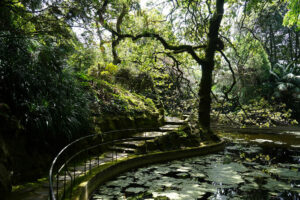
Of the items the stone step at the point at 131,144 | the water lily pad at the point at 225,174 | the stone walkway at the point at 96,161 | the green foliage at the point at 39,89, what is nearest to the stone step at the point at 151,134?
the stone walkway at the point at 96,161

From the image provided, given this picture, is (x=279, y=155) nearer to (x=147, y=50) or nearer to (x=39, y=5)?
(x=147, y=50)

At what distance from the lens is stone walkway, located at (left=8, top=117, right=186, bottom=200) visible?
11.3 feet

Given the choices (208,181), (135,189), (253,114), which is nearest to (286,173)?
(208,181)

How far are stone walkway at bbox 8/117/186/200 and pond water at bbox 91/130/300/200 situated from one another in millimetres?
639

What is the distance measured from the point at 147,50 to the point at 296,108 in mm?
16228

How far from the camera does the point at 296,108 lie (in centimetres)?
2003

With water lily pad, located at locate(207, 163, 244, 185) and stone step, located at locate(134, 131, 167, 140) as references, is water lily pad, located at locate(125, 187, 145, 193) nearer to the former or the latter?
water lily pad, located at locate(207, 163, 244, 185)

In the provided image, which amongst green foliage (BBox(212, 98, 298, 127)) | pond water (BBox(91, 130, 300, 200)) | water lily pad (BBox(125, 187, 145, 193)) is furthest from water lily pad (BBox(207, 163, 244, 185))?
green foliage (BBox(212, 98, 298, 127))

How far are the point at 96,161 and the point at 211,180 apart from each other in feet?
9.75

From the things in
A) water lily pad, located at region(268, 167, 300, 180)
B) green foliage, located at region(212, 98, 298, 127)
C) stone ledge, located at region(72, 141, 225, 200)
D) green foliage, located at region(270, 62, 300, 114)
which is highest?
green foliage, located at region(270, 62, 300, 114)

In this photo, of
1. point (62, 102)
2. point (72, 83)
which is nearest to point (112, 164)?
point (62, 102)

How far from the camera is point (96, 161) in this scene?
19.6 feet

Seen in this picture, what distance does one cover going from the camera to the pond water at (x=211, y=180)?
4.53 meters

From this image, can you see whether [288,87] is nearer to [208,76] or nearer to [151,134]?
[208,76]
